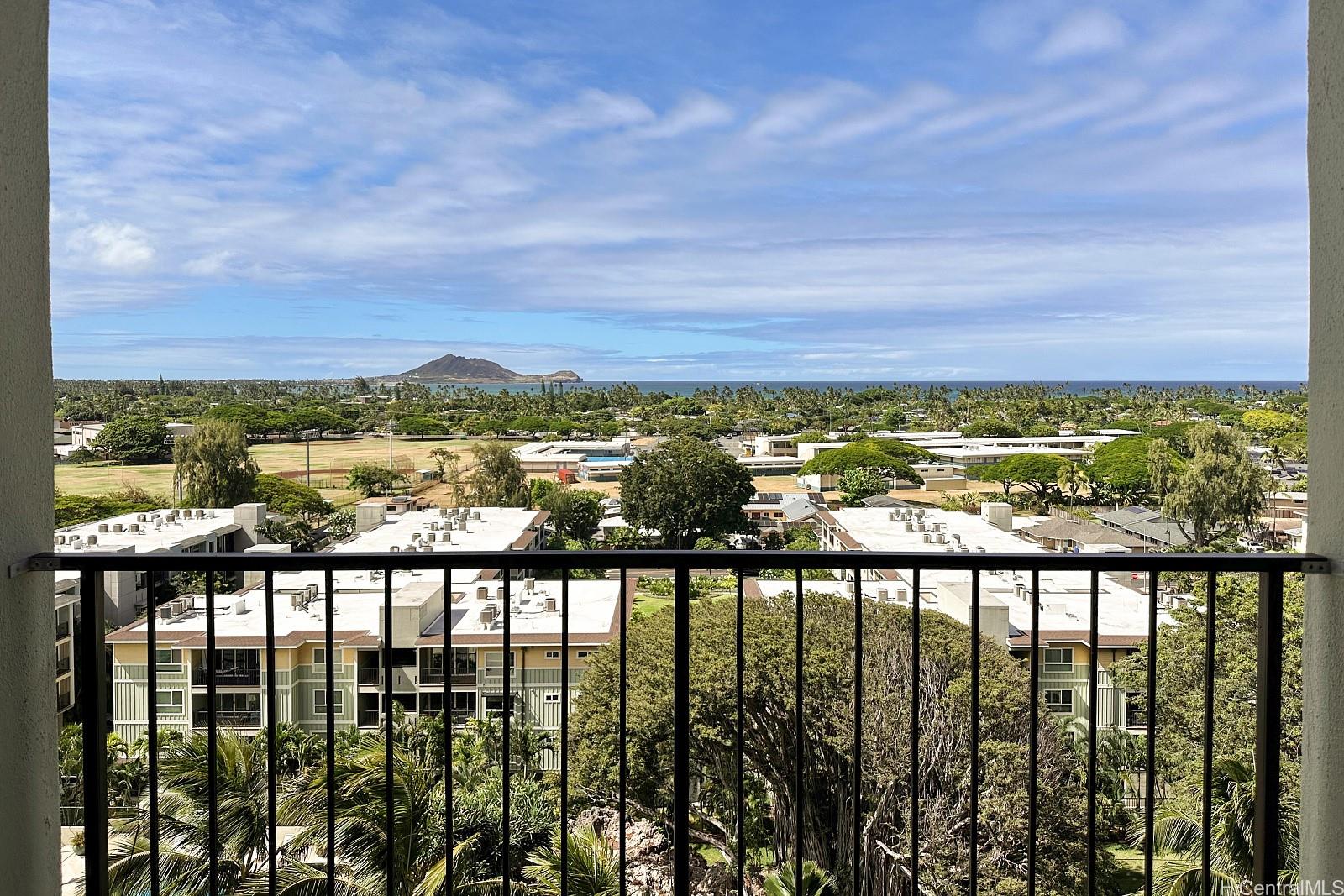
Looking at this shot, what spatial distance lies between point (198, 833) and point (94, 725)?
233 inches

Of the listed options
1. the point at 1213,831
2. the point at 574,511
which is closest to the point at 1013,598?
the point at 1213,831

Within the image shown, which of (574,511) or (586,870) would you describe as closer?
(586,870)

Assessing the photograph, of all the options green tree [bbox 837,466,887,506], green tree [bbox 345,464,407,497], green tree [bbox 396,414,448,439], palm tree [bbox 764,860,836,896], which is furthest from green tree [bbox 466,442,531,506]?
palm tree [bbox 764,860,836,896]

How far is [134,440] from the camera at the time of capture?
24.2ft

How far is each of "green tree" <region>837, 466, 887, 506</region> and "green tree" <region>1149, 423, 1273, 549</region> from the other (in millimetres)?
3829

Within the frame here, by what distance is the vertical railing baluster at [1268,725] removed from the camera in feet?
4.75

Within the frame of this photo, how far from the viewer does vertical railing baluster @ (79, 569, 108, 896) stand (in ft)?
4.79

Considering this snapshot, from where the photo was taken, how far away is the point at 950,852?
7680 millimetres

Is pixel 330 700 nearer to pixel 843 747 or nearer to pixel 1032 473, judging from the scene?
pixel 843 747

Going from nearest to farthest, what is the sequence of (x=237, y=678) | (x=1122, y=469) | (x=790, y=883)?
(x=790, y=883), (x=237, y=678), (x=1122, y=469)

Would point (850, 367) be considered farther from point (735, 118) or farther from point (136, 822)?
point (136, 822)

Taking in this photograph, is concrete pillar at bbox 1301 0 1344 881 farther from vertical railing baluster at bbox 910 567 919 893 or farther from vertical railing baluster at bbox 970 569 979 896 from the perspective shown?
vertical railing baluster at bbox 910 567 919 893

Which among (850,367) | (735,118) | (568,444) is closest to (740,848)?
(568,444)

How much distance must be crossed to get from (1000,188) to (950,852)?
1358 centimetres
